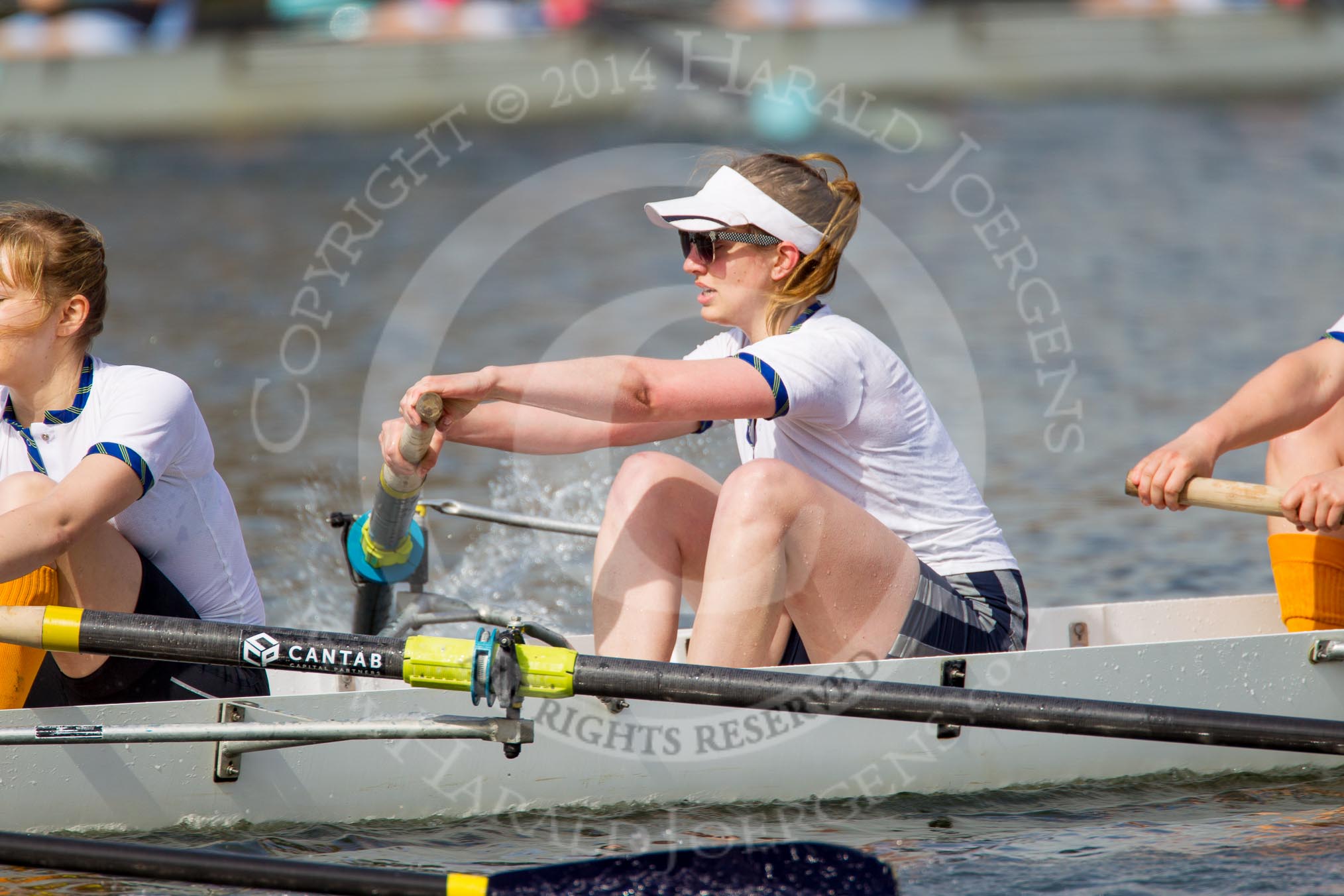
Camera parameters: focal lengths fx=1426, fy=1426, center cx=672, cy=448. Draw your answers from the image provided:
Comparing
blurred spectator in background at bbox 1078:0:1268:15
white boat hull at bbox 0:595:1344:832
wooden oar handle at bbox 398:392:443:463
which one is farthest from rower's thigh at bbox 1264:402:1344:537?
blurred spectator in background at bbox 1078:0:1268:15

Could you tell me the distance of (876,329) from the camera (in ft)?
33.1

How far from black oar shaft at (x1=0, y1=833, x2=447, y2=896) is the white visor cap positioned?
60.8 inches

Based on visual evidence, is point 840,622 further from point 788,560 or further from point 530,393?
point 530,393

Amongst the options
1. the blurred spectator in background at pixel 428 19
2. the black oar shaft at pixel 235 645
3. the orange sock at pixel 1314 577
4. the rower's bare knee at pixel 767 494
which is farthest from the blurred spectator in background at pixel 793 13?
the black oar shaft at pixel 235 645

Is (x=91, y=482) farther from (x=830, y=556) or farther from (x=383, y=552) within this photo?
(x=830, y=556)

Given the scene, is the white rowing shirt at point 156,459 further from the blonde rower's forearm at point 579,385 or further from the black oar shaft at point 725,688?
the blonde rower's forearm at point 579,385

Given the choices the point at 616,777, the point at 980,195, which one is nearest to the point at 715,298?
the point at 616,777

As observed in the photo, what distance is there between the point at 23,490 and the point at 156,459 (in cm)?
28

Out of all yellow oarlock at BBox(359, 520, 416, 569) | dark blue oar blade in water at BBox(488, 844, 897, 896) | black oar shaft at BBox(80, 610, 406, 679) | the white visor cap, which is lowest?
dark blue oar blade in water at BBox(488, 844, 897, 896)

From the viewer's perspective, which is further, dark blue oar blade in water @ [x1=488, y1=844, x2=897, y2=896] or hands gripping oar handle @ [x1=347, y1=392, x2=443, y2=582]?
hands gripping oar handle @ [x1=347, y1=392, x2=443, y2=582]

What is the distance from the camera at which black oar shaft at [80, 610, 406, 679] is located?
2.88 m

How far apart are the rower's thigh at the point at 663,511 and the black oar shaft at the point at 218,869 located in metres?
1.05

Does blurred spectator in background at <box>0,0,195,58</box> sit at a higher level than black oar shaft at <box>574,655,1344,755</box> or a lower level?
higher

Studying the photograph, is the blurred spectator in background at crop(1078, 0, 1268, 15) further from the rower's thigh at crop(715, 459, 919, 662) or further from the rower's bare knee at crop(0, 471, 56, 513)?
the rower's bare knee at crop(0, 471, 56, 513)
